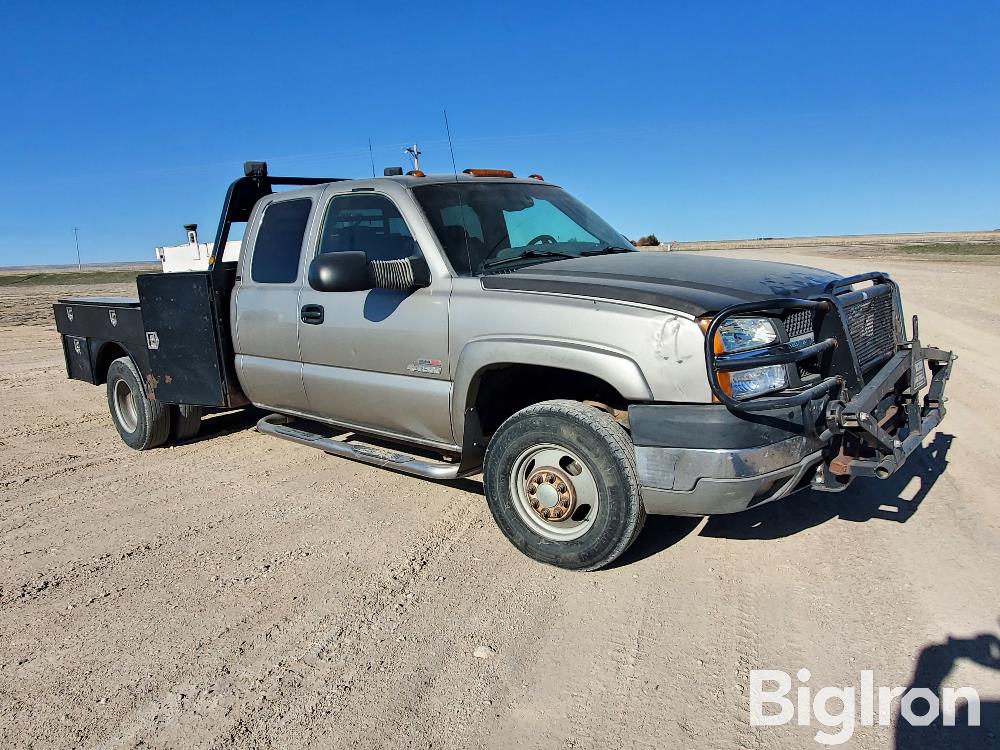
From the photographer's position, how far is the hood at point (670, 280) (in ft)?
11.4

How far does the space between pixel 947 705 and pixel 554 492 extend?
1.86 m

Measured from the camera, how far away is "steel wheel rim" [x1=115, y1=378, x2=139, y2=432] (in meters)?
6.85

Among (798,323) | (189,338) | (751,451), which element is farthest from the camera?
(189,338)

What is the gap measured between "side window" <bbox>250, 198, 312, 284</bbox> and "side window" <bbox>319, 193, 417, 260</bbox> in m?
0.26

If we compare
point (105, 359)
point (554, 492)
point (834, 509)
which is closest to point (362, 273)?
point (554, 492)

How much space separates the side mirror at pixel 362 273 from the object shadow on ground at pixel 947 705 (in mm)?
3045

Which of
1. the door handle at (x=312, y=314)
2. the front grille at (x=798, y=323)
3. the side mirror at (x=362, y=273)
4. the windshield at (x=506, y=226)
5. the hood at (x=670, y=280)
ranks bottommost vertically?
the front grille at (x=798, y=323)

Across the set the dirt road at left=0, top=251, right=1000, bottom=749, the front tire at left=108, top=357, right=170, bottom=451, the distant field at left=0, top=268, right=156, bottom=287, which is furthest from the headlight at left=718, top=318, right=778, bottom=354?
the distant field at left=0, top=268, right=156, bottom=287

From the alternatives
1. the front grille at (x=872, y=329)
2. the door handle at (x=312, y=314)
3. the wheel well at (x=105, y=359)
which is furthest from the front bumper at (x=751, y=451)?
the wheel well at (x=105, y=359)

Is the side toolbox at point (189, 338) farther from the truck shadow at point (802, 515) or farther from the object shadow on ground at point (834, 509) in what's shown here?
the object shadow on ground at point (834, 509)

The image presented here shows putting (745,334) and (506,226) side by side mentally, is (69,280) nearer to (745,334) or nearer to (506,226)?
(506,226)

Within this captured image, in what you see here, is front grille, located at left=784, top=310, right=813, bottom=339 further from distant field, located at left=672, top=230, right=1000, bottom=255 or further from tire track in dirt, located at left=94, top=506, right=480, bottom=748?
distant field, located at left=672, top=230, right=1000, bottom=255

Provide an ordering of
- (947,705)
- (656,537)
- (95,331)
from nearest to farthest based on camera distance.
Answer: (947,705) < (656,537) < (95,331)

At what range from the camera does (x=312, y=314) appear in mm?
4992
